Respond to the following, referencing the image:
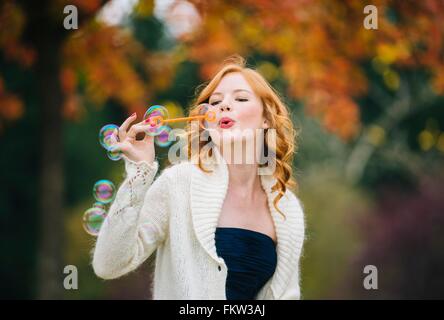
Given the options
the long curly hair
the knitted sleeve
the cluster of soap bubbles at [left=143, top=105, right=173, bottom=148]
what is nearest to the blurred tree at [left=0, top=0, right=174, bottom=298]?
the cluster of soap bubbles at [left=143, top=105, right=173, bottom=148]

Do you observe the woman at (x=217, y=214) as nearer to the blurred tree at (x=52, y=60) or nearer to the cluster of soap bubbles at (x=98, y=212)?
the cluster of soap bubbles at (x=98, y=212)

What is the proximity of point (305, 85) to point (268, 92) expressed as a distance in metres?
4.21

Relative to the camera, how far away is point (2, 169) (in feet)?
32.0

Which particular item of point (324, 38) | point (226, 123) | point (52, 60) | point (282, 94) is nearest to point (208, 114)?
point (226, 123)

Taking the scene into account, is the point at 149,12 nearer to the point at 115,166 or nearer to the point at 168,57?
the point at 168,57

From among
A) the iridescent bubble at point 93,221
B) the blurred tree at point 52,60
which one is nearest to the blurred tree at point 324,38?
the blurred tree at point 52,60

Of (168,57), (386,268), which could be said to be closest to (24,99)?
(168,57)

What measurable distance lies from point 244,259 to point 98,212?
68 cm

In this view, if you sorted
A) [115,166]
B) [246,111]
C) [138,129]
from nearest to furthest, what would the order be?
[138,129] → [246,111] → [115,166]

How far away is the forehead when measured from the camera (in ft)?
9.57

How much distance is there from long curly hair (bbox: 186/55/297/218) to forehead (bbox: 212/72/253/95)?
2cm

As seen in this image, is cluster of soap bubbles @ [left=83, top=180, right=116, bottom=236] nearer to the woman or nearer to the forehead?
the woman

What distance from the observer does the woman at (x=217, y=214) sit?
2541 mm

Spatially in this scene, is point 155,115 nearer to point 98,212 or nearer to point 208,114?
point 208,114
